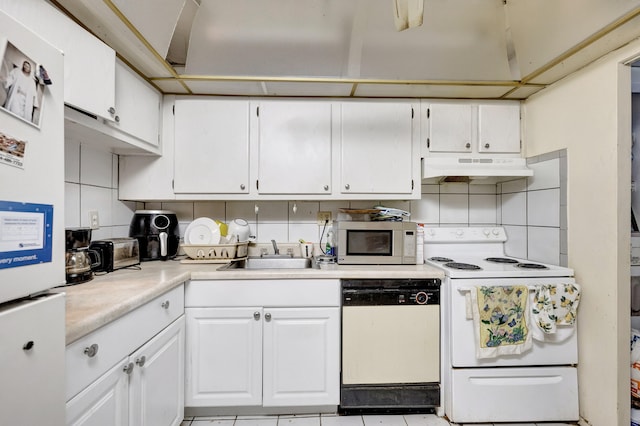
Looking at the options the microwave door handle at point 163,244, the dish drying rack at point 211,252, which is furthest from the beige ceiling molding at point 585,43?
the microwave door handle at point 163,244

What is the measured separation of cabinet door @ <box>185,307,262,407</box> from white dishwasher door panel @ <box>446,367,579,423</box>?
1104 mm

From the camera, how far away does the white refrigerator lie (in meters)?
0.51

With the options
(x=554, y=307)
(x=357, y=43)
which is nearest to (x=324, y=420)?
(x=554, y=307)

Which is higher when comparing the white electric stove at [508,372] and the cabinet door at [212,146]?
the cabinet door at [212,146]

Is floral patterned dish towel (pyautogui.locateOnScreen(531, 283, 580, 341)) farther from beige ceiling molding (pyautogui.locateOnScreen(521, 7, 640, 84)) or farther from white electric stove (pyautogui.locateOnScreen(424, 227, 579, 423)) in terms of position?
beige ceiling molding (pyautogui.locateOnScreen(521, 7, 640, 84))

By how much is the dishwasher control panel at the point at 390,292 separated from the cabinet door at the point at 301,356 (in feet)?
0.44

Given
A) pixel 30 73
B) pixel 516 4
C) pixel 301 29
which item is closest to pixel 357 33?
pixel 301 29

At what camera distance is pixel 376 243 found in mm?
1862

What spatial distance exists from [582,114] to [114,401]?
2.52 m

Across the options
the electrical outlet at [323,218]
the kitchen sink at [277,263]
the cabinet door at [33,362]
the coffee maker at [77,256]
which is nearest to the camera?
the cabinet door at [33,362]

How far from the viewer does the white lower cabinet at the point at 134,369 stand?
849mm

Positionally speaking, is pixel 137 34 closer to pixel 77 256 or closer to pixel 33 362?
pixel 77 256

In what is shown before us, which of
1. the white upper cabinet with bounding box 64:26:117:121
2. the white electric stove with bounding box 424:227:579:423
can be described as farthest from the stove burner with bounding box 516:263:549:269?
the white upper cabinet with bounding box 64:26:117:121

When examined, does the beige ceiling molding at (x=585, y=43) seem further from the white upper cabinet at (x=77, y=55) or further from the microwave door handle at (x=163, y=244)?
the microwave door handle at (x=163, y=244)
